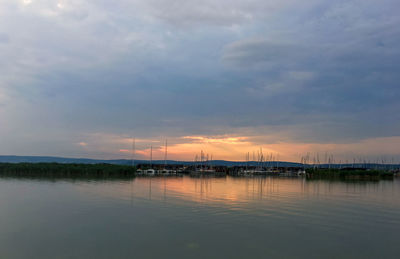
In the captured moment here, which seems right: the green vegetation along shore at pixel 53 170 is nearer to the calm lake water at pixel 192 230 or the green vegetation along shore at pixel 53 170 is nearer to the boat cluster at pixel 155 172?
the boat cluster at pixel 155 172

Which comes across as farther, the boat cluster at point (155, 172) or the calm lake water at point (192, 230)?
the boat cluster at point (155, 172)

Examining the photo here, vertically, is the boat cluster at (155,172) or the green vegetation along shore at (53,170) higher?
the green vegetation along shore at (53,170)

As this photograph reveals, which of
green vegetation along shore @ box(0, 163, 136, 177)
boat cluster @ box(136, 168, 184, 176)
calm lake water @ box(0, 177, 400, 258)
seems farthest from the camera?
boat cluster @ box(136, 168, 184, 176)

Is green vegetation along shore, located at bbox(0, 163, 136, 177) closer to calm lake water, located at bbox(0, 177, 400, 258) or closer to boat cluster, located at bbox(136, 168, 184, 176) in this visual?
boat cluster, located at bbox(136, 168, 184, 176)

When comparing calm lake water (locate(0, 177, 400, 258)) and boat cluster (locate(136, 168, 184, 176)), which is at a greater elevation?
calm lake water (locate(0, 177, 400, 258))

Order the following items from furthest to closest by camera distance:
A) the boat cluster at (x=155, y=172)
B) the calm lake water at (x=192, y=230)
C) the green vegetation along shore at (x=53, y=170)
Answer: the boat cluster at (x=155, y=172) → the green vegetation along shore at (x=53, y=170) → the calm lake water at (x=192, y=230)

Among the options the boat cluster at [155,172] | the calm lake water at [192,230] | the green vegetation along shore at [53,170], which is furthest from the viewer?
the boat cluster at [155,172]

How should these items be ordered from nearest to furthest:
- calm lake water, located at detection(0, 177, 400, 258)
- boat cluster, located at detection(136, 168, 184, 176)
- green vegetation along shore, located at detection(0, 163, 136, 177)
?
calm lake water, located at detection(0, 177, 400, 258) → green vegetation along shore, located at detection(0, 163, 136, 177) → boat cluster, located at detection(136, 168, 184, 176)

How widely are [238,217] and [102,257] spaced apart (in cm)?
1351

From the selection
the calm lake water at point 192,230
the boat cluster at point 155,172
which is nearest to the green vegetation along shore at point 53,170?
A: the boat cluster at point 155,172

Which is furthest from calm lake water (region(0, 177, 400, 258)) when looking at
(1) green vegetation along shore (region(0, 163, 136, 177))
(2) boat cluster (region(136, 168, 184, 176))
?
(2) boat cluster (region(136, 168, 184, 176))

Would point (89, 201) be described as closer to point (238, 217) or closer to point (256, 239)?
point (238, 217)

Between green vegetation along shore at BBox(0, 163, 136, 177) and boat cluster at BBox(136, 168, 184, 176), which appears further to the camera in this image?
boat cluster at BBox(136, 168, 184, 176)

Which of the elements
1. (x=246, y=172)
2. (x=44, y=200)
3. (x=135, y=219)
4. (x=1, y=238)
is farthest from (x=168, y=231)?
(x=246, y=172)
